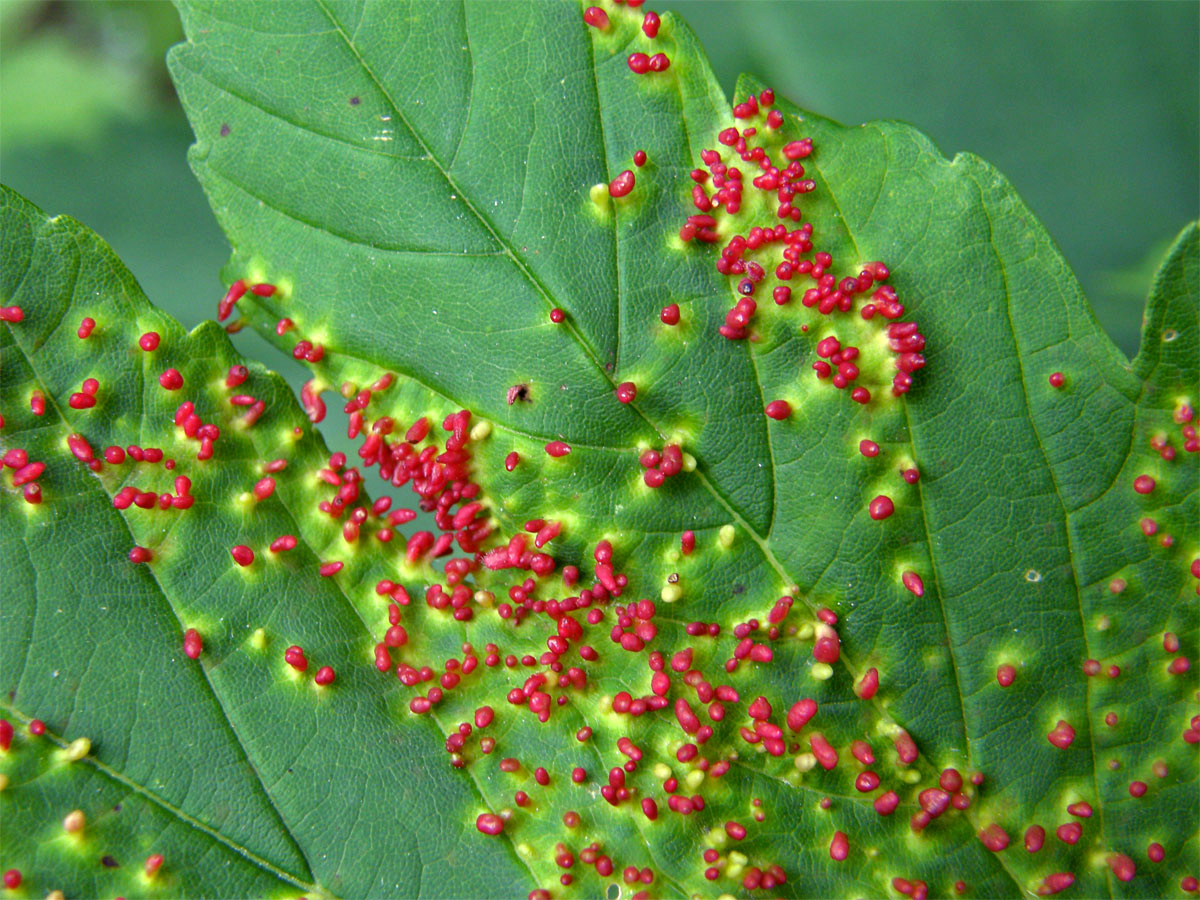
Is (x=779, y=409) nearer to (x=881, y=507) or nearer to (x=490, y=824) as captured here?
(x=881, y=507)

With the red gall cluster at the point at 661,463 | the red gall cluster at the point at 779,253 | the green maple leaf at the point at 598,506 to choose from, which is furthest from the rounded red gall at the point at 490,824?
the red gall cluster at the point at 779,253

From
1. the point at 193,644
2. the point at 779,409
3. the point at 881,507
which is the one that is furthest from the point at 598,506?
the point at 193,644

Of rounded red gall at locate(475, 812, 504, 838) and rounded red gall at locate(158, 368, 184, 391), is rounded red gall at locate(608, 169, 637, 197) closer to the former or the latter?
rounded red gall at locate(158, 368, 184, 391)

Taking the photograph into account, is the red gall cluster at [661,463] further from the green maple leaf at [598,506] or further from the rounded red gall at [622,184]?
the rounded red gall at [622,184]

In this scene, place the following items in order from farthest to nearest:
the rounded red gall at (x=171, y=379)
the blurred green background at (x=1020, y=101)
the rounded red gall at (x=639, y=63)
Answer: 1. the blurred green background at (x=1020, y=101)
2. the rounded red gall at (x=171, y=379)
3. the rounded red gall at (x=639, y=63)

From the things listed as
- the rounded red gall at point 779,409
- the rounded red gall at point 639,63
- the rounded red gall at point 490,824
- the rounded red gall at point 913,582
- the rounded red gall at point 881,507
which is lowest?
the rounded red gall at point 490,824

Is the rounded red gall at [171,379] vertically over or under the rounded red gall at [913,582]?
over
